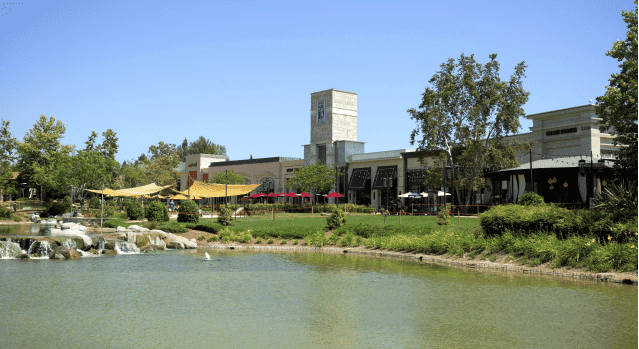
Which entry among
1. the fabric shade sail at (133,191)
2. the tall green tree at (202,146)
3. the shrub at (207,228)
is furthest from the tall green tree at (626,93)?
the tall green tree at (202,146)

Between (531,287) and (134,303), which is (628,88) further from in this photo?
(134,303)

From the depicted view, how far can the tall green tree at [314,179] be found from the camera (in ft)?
227

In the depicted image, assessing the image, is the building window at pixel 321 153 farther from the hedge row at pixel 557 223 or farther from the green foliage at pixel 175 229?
the hedge row at pixel 557 223

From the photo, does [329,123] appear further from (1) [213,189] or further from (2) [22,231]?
(2) [22,231]

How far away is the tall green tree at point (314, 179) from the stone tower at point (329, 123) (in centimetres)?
507

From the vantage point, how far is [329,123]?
76.9 m

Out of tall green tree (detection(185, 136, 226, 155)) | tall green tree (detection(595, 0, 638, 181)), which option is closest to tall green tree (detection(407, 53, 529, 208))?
tall green tree (detection(595, 0, 638, 181))

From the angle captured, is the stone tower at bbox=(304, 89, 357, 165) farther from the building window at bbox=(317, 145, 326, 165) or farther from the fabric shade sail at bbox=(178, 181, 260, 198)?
the fabric shade sail at bbox=(178, 181, 260, 198)

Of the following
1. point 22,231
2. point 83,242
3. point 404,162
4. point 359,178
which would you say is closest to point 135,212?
point 22,231

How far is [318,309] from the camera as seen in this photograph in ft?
36.4

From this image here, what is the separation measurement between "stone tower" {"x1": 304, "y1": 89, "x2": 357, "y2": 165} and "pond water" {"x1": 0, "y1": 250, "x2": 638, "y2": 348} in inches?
2322

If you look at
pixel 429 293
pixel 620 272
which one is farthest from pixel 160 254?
pixel 620 272

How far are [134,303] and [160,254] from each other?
11.9 m

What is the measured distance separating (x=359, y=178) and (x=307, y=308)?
59405 millimetres
